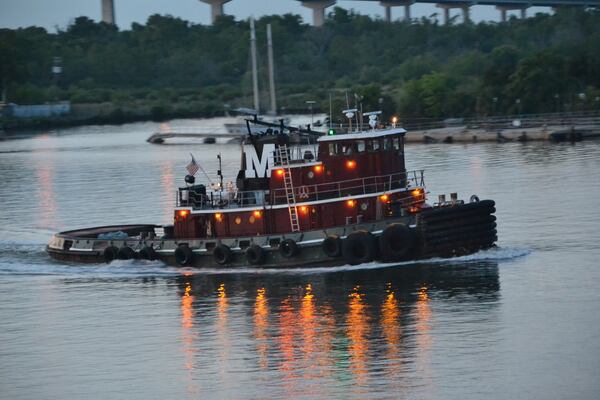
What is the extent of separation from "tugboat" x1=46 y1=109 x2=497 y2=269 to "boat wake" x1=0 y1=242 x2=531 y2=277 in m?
0.22

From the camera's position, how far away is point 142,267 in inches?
1726

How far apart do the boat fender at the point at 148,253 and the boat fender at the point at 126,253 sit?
0.38 meters

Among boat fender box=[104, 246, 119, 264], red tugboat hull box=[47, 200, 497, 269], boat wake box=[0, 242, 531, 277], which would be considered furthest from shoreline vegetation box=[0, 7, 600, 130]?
boat fender box=[104, 246, 119, 264]

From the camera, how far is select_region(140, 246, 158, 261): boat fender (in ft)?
144

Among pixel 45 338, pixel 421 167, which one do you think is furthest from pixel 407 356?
pixel 421 167

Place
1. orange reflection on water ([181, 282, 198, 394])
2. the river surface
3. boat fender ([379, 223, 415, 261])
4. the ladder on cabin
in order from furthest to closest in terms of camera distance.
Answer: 1. the ladder on cabin
2. boat fender ([379, 223, 415, 261])
3. orange reflection on water ([181, 282, 198, 394])
4. the river surface

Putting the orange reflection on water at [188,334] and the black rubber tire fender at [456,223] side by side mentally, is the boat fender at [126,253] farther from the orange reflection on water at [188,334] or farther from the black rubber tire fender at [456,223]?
the black rubber tire fender at [456,223]

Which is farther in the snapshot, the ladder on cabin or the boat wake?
the ladder on cabin

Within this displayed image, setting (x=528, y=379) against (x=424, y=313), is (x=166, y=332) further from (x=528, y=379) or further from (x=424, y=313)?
(x=528, y=379)

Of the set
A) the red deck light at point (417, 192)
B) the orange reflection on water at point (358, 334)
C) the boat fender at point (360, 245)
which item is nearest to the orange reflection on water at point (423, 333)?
the orange reflection on water at point (358, 334)

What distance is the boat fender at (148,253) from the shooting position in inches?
1731

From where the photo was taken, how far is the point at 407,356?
106 ft

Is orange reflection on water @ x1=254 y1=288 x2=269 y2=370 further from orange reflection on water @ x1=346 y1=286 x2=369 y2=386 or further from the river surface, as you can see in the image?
orange reflection on water @ x1=346 y1=286 x2=369 y2=386

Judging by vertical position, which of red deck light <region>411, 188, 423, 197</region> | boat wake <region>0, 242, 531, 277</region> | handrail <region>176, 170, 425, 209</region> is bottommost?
boat wake <region>0, 242, 531, 277</region>
